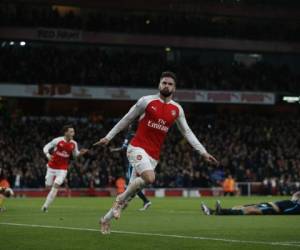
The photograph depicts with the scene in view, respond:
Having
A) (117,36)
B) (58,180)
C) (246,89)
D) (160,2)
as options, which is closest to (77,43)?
(117,36)

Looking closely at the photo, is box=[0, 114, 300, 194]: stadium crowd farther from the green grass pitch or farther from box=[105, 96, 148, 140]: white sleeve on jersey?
box=[105, 96, 148, 140]: white sleeve on jersey

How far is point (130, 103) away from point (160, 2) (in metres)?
8.21

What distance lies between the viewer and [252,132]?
2254 inches

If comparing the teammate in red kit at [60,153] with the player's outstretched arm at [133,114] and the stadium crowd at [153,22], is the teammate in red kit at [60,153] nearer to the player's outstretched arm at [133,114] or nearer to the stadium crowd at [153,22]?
the player's outstretched arm at [133,114]

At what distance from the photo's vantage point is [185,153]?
5200 cm

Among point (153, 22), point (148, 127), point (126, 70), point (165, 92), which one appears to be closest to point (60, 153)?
point (148, 127)

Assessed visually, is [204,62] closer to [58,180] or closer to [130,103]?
[130,103]

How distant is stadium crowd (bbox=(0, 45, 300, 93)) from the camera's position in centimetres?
5449

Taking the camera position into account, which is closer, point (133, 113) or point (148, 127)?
point (133, 113)

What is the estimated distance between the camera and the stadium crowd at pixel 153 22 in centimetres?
5684

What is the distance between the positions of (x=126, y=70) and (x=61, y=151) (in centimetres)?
3305

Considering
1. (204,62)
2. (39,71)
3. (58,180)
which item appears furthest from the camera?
(204,62)

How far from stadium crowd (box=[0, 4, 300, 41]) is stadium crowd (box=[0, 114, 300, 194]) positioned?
22.7 feet

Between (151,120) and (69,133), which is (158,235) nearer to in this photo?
(151,120)
